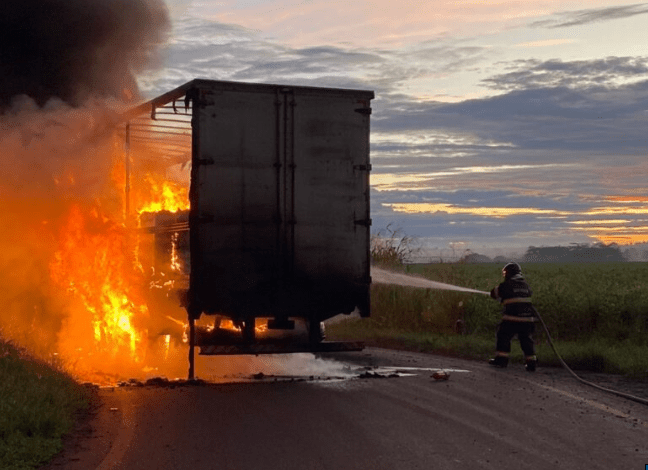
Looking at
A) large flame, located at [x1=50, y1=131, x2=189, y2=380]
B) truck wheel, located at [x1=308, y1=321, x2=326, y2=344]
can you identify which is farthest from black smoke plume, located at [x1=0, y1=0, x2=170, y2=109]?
truck wheel, located at [x1=308, y1=321, x2=326, y2=344]

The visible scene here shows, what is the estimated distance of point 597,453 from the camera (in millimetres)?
7898

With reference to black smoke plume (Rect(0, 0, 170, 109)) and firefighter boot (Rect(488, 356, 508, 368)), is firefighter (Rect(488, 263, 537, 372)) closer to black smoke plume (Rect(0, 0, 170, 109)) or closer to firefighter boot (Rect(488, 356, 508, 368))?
firefighter boot (Rect(488, 356, 508, 368))

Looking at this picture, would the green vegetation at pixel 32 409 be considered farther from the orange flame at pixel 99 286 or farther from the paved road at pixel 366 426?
the orange flame at pixel 99 286

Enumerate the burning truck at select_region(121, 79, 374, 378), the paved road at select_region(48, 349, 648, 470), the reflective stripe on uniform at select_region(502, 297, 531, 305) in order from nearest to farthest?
1. the paved road at select_region(48, 349, 648, 470)
2. the burning truck at select_region(121, 79, 374, 378)
3. the reflective stripe on uniform at select_region(502, 297, 531, 305)

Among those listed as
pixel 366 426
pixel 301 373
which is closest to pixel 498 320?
pixel 301 373

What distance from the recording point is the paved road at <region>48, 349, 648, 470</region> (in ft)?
24.8

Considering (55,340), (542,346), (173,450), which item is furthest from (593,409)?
(55,340)

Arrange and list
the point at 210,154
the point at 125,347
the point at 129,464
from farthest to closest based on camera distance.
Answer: the point at 125,347 → the point at 210,154 → the point at 129,464

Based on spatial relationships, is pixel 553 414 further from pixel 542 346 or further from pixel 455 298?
pixel 455 298

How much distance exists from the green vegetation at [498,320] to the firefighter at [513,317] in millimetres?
1005

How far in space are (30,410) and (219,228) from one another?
4.43 m

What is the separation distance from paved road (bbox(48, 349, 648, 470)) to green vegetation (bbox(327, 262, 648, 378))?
9.51 ft

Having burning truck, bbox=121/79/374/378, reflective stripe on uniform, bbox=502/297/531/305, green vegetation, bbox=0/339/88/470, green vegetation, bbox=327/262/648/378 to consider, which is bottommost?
green vegetation, bbox=327/262/648/378

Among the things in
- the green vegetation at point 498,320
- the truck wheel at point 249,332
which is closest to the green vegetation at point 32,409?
the truck wheel at point 249,332
